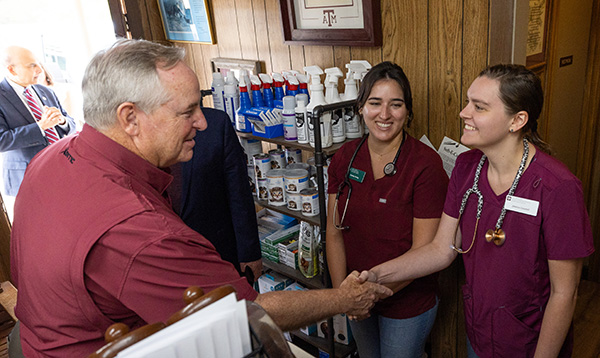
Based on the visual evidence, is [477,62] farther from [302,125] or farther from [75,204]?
[75,204]

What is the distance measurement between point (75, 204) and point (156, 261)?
0.73 feet

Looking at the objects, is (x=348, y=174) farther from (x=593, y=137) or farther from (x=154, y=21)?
(x=154, y=21)

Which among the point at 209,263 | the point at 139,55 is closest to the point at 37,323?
the point at 209,263

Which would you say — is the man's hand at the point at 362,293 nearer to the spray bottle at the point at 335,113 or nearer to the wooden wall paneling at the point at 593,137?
the spray bottle at the point at 335,113

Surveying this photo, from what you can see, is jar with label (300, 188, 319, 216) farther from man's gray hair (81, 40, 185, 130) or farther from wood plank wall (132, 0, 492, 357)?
man's gray hair (81, 40, 185, 130)

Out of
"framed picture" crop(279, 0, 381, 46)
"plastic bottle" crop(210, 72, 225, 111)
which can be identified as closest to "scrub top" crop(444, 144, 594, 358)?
"framed picture" crop(279, 0, 381, 46)

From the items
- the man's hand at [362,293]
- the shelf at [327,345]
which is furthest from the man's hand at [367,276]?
the shelf at [327,345]

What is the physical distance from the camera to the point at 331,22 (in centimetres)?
224

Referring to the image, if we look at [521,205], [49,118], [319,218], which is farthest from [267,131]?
[49,118]

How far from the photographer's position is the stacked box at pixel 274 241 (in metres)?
2.50

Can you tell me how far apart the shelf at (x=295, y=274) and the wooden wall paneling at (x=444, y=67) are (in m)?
0.87

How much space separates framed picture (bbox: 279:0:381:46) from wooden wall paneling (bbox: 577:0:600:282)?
149 centimetres

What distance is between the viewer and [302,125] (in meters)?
2.03

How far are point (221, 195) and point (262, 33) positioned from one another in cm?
120
